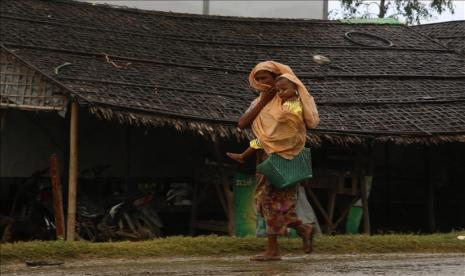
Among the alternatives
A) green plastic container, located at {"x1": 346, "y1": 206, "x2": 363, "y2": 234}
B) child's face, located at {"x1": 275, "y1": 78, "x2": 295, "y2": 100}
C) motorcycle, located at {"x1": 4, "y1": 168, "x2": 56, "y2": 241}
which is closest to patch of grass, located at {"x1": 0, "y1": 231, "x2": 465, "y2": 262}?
child's face, located at {"x1": 275, "y1": 78, "x2": 295, "y2": 100}

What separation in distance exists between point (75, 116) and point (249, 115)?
A: 407cm

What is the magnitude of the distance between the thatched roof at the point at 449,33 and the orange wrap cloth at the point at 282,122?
9.67 m

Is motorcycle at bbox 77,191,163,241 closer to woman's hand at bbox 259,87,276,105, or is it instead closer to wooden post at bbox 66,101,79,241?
wooden post at bbox 66,101,79,241

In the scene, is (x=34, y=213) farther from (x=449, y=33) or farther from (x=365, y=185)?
(x=449, y=33)

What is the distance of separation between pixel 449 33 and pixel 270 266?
39.9ft

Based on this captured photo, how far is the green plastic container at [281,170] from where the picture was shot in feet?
22.5

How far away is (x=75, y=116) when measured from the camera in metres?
10.5

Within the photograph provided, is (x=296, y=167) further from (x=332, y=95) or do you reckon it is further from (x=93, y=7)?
(x=93, y=7)

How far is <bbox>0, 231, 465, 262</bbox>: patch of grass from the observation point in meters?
7.68

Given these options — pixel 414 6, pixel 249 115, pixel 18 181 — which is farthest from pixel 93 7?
pixel 414 6

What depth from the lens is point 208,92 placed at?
12.3 metres

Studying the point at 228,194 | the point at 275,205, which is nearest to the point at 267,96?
the point at 275,205

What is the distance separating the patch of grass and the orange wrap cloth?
1443mm

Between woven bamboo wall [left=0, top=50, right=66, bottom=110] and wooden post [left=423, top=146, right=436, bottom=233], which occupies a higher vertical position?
woven bamboo wall [left=0, top=50, right=66, bottom=110]
